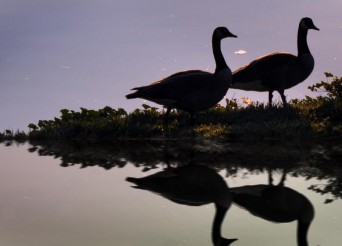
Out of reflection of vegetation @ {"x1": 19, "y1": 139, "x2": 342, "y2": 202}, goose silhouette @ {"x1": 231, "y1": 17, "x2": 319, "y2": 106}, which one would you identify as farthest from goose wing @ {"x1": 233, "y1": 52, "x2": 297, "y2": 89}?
reflection of vegetation @ {"x1": 19, "y1": 139, "x2": 342, "y2": 202}

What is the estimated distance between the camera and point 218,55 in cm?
1243

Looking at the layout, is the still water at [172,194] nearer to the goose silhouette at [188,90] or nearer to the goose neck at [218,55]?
the goose silhouette at [188,90]

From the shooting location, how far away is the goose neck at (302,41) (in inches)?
555

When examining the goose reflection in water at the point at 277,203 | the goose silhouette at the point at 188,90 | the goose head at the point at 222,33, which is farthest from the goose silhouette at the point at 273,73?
the goose reflection in water at the point at 277,203

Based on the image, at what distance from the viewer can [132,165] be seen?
829 cm

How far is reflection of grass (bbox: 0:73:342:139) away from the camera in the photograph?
36.1 feet

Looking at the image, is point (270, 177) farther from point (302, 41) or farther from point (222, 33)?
point (302, 41)

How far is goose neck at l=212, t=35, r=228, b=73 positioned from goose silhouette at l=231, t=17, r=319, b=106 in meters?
1.13

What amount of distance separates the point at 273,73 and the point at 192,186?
23.2ft

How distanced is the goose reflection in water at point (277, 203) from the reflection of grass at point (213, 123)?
4259 mm

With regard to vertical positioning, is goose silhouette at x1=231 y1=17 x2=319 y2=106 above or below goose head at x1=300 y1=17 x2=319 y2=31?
below

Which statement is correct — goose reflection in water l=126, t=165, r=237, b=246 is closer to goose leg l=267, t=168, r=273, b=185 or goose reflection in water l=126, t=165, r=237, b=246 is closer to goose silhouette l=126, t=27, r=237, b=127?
goose leg l=267, t=168, r=273, b=185

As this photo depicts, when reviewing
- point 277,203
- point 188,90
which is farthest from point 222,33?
point 277,203

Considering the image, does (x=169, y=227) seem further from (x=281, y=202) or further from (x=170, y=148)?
(x=170, y=148)
